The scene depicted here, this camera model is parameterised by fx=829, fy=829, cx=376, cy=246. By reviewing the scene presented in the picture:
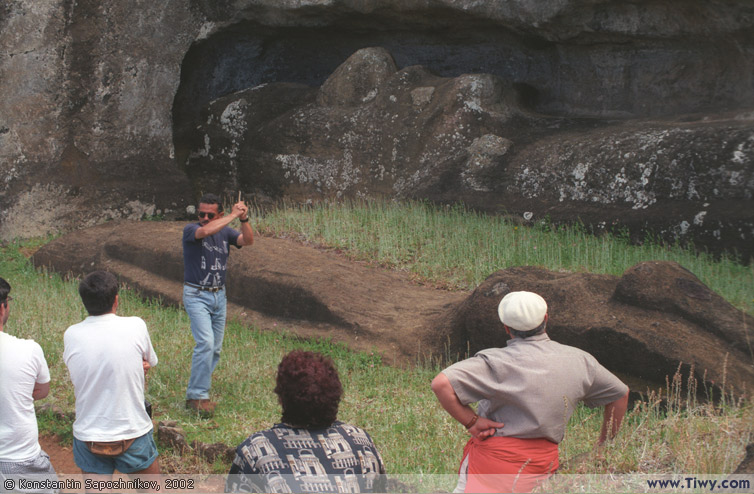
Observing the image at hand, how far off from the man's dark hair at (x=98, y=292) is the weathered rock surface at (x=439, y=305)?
362 cm

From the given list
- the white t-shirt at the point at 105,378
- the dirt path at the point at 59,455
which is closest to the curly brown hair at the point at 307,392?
the white t-shirt at the point at 105,378

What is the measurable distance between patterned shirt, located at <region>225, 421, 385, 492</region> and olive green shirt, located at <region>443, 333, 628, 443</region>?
60 cm

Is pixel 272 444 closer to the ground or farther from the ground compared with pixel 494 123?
closer to the ground

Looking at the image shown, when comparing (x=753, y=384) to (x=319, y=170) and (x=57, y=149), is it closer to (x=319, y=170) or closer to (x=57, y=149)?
(x=319, y=170)

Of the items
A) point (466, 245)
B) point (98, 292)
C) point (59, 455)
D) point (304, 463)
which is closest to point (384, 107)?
point (466, 245)

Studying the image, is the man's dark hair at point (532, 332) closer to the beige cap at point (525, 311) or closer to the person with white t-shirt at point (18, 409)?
Result: the beige cap at point (525, 311)

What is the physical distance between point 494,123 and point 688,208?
3.18m

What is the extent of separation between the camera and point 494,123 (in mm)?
11422

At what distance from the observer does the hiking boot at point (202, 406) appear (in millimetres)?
6238

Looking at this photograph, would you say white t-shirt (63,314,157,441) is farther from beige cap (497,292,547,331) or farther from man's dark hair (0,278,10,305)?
beige cap (497,292,547,331)

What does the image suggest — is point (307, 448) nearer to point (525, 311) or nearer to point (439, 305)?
point (525, 311)

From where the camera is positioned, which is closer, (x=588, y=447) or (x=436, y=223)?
(x=588, y=447)

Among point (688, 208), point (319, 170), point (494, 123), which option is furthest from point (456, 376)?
point (319, 170)

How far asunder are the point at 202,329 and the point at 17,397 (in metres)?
2.22
